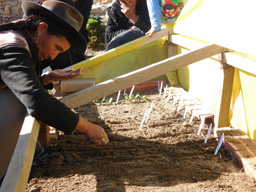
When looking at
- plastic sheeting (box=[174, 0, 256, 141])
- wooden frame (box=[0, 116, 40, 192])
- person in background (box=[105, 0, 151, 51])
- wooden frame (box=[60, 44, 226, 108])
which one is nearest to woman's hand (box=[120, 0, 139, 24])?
person in background (box=[105, 0, 151, 51])

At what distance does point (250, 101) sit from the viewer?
2611mm

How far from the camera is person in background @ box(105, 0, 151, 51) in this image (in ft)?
15.3

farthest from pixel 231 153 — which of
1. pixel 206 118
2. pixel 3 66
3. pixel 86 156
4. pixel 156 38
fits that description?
pixel 156 38

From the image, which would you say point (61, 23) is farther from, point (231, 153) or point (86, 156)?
point (231, 153)

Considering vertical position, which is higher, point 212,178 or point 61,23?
point 61,23

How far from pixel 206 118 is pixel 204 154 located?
0.63 m

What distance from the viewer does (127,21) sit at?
201 inches

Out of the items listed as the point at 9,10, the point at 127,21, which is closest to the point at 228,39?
the point at 127,21

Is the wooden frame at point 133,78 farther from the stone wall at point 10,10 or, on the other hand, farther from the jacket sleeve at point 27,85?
the stone wall at point 10,10

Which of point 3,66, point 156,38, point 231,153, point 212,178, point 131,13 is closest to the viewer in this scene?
point 3,66

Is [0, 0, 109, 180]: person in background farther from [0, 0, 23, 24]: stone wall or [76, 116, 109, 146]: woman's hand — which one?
[0, 0, 23, 24]: stone wall

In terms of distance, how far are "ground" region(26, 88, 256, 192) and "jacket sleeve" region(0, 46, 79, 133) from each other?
690 mm

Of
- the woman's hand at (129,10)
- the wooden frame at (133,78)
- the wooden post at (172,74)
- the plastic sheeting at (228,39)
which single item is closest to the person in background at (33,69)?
the wooden frame at (133,78)

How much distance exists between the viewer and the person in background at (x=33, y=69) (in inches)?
63.3
